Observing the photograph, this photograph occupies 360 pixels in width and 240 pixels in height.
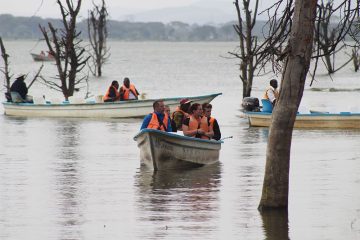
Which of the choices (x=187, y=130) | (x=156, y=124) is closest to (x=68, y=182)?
(x=156, y=124)

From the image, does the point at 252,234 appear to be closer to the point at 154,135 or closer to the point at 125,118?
the point at 154,135

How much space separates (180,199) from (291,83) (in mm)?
3723

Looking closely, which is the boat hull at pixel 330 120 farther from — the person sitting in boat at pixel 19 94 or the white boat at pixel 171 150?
the person sitting in boat at pixel 19 94

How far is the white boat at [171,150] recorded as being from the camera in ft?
63.1

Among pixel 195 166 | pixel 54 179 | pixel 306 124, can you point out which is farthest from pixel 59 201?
pixel 306 124

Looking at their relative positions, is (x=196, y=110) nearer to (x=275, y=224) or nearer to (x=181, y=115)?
(x=181, y=115)

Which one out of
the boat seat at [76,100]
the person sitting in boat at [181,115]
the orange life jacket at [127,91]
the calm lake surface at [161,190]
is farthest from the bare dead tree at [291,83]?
the boat seat at [76,100]

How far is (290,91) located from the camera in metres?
13.2

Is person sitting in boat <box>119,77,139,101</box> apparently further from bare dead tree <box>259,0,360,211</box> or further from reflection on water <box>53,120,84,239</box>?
bare dead tree <box>259,0,360,211</box>

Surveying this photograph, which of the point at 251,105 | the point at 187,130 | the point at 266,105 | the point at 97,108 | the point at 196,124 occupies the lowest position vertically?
the point at 97,108

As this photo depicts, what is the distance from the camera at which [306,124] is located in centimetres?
2888

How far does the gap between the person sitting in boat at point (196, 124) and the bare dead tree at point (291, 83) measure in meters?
6.24

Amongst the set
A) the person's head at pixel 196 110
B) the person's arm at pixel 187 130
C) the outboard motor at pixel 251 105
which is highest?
the person's head at pixel 196 110

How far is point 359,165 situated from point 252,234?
8.05 m
